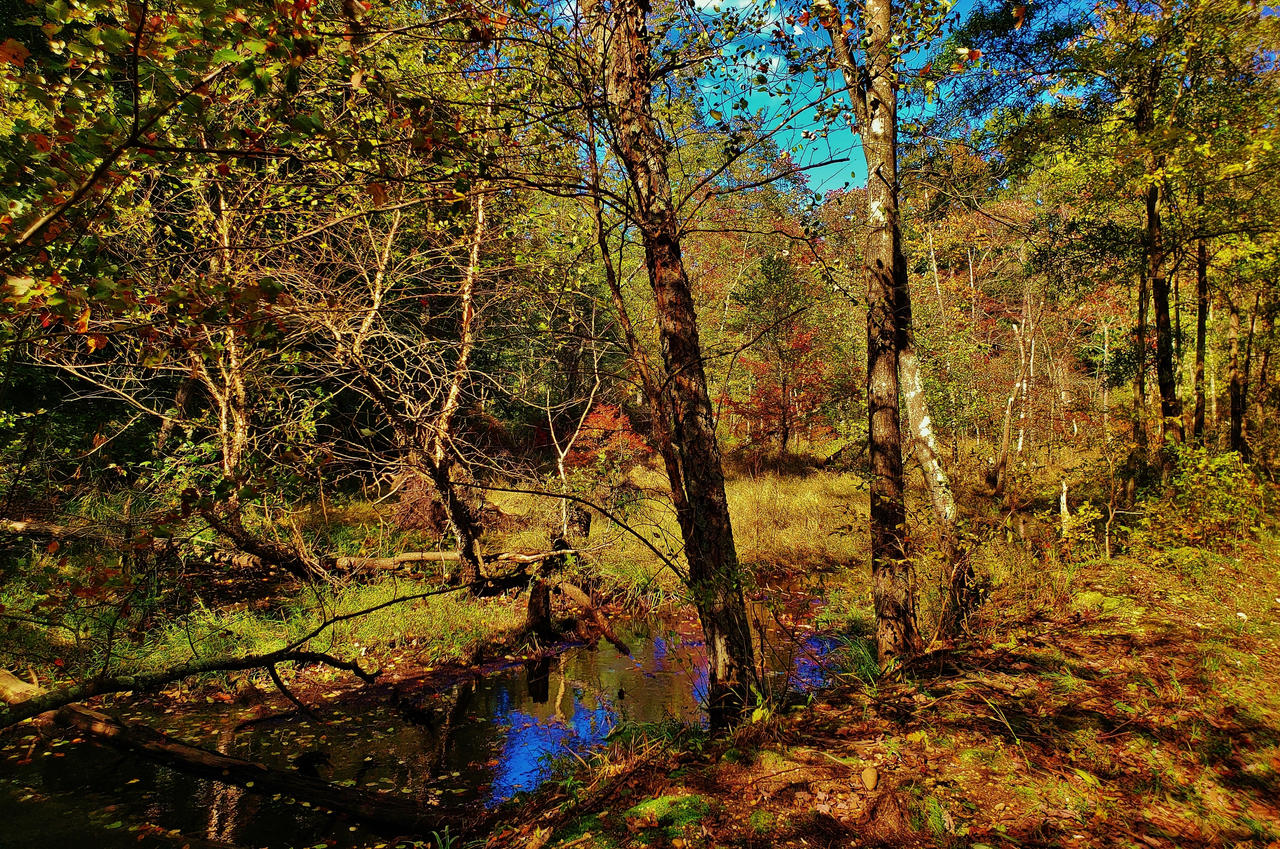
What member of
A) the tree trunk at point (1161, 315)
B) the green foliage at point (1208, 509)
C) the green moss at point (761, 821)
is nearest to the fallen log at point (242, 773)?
the green moss at point (761, 821)

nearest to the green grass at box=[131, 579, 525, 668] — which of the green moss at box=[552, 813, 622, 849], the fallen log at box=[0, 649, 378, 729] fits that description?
the fallen log at box=[0, 649, 378, 729]

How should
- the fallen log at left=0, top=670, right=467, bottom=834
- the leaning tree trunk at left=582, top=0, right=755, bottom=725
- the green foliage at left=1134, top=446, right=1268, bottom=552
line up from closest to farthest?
the leaning tree trunk at left=582, top=0, right=755, bottom=725, the fallen log at left=0, top=670, right=467, bottom=834, the green foliage at left=1134, top=446, right=1268, bottom=552

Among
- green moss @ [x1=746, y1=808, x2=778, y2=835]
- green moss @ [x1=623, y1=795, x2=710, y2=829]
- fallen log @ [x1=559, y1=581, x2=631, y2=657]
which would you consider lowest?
fallen log @ [x1=559, y1=581, x2=631, y2=657]

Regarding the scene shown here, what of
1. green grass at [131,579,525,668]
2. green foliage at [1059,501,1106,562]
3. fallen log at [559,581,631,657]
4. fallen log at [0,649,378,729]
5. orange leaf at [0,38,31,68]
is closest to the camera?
orange leaf at [0,38,31,68]

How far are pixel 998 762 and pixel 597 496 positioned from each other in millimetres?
7690

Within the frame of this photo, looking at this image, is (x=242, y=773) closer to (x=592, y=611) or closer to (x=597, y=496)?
(x=592, y=611)

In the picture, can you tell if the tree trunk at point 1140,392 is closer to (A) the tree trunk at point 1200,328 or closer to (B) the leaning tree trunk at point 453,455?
(A) the tree trunk at point 1200,328

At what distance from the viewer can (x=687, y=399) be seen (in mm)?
4242

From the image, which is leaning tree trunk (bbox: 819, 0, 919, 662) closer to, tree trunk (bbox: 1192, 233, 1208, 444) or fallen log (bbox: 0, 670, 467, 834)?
fallen log (bbox: 0, 670, 467, 834)

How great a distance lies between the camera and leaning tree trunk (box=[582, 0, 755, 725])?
398 cm

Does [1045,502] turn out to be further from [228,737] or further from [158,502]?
[158,502]

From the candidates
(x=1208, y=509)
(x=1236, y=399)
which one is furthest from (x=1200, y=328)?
(x=1208, y=509)

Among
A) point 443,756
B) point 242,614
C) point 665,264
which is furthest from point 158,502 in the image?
point 665,264

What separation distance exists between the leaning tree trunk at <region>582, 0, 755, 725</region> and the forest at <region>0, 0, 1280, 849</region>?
0.10ft
